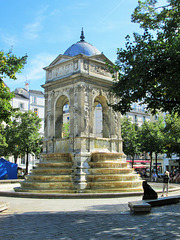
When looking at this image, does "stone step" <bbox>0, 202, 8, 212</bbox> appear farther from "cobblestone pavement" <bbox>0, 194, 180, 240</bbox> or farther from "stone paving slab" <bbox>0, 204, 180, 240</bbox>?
"stone paving slab" <bbox>0, 204, 180, 240</bbox>

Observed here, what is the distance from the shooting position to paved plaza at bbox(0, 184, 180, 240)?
6544mm

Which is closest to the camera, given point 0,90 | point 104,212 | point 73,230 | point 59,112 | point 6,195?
point 73,230

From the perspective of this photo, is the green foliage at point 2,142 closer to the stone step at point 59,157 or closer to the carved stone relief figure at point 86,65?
the stone step at point 59,157

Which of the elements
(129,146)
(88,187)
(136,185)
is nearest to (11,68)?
(88,187)

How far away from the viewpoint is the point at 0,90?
12992mm

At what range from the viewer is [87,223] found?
313 inches

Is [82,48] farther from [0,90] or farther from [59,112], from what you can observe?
[0,90]

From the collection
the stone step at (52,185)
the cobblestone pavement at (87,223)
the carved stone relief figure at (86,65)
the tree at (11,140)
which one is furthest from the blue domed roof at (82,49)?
the tree at (11,140)

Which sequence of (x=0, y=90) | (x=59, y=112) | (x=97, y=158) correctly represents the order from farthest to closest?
(x=59, y=112) < (x=97, y=158) < (x=0, y=90)

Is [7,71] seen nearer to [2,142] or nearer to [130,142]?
[2,142]

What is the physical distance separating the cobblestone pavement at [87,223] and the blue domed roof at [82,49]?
1347cm

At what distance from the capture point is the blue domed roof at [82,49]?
21.1 metres

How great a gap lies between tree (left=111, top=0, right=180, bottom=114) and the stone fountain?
3.74 metres

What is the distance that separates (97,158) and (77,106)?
3893 millimetres
